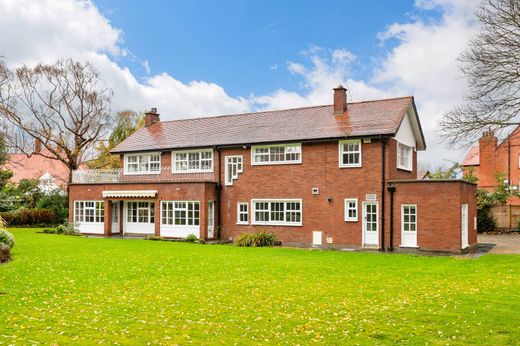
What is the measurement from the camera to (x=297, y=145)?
2828 cm

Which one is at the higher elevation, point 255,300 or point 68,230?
point 255,300

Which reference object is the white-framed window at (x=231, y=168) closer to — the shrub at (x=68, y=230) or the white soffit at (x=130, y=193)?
the white soffit at (x=130, y=193)

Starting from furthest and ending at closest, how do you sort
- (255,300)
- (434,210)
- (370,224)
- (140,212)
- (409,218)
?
(140,212), (370,224), (409,218), (434,210), (255,300)

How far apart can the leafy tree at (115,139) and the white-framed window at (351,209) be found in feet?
102

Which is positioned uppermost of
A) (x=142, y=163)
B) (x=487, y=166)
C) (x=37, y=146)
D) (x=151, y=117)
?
(x=151, y=117)

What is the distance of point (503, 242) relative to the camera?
29500 mm

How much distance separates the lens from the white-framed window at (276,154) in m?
28.4

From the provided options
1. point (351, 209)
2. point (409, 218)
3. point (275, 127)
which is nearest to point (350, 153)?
point (351, 209)

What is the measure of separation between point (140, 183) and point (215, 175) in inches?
200

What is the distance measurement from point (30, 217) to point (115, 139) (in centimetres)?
1577

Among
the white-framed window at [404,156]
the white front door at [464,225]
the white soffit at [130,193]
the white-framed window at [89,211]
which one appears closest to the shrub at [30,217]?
the white-framed window at [89,211]

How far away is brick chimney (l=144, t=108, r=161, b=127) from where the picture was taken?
1494 inches

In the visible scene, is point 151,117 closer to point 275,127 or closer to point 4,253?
point 275,127

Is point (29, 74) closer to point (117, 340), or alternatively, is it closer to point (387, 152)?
point (387, 152)
